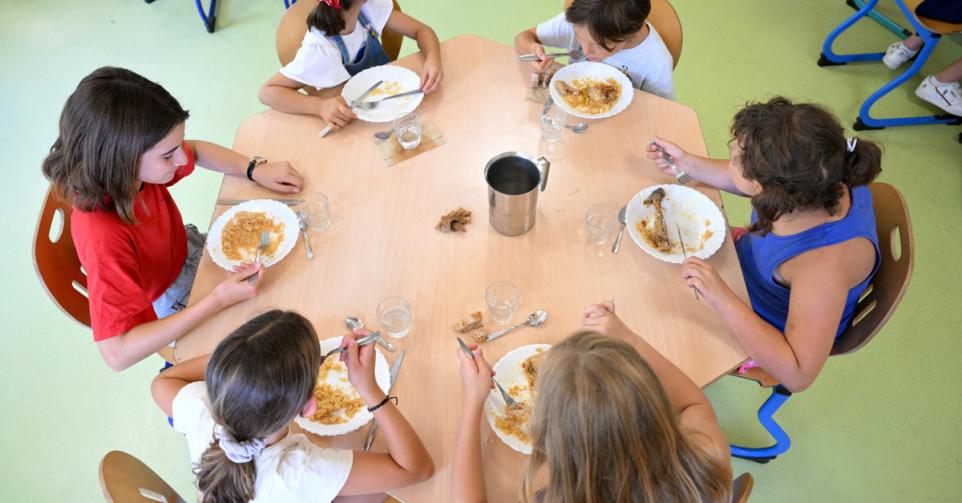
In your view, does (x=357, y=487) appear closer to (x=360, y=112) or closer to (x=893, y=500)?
(x=360, y=112)

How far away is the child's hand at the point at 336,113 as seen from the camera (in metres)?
1.72

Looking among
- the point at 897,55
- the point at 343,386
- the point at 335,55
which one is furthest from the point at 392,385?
the point at 897,55

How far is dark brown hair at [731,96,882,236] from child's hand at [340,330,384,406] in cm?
99

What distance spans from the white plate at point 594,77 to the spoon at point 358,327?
35.2 inches

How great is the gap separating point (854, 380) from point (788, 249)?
1102 mm

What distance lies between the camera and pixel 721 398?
7.00 feet

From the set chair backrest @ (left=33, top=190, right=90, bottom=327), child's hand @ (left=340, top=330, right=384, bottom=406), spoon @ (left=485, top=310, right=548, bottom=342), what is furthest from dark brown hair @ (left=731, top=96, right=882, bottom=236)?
chair backrest @ (left=33, top=190, right=90, bottom=327)

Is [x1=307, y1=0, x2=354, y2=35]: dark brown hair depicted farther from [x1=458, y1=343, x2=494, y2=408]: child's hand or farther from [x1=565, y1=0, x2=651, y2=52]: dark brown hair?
[x1=458, y1=343, x2=494, y2=408]: child's hand

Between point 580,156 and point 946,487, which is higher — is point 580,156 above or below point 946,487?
above

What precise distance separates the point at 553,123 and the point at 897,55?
2504 mm

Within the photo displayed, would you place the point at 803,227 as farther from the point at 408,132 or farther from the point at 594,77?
the point at 408,132

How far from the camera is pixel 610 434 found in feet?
3.07

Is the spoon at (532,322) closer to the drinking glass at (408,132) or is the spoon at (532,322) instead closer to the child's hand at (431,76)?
the drinking glass at (408,132)

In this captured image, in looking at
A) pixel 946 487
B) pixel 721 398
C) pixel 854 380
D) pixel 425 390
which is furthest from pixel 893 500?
pixel 425 390
